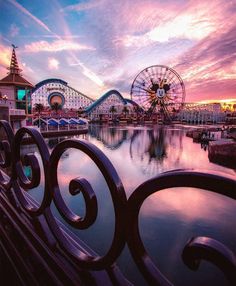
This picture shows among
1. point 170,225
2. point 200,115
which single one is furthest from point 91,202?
point 200,115

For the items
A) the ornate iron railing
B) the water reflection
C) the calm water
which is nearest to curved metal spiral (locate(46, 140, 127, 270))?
the ornate iron railing

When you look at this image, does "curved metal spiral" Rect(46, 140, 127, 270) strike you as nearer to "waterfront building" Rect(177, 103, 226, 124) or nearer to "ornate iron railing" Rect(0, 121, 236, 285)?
"ornate iron railing" Rect(0, 121, 236, 285)

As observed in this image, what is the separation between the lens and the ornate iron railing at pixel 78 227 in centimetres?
40

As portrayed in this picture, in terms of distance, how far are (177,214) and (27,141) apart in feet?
33.3

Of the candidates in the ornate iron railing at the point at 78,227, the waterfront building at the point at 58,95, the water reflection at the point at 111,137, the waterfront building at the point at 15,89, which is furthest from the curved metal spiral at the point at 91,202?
the waterfront building at the point at 58,95

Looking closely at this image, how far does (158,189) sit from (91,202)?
258 mm

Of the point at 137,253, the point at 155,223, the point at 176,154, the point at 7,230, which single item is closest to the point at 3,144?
the point at 7,230

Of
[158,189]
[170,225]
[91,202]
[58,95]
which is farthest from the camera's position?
[58,95]

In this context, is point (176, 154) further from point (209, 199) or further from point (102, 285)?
point (102, 285)

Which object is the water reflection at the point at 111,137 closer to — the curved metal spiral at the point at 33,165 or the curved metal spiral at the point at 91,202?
the curved metal spiral at the point at 33,165

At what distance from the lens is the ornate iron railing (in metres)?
0.40

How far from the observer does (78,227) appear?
71 cm

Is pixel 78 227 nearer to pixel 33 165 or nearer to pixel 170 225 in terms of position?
pixel 33 165

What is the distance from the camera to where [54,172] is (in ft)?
2.65
